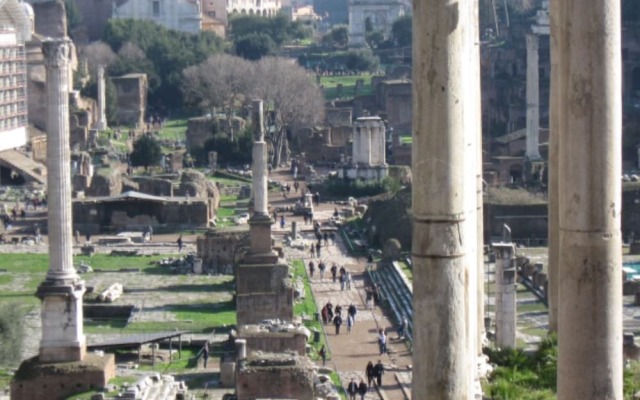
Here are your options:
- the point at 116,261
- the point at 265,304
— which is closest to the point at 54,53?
the point at 265,304

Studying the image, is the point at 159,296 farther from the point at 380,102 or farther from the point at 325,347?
the point at 380,102

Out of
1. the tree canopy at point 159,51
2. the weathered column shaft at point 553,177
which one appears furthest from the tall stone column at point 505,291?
the tree canopy at point 159,51

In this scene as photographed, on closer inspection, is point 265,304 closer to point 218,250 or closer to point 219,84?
point 218,250

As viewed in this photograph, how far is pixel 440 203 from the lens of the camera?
7.04 m

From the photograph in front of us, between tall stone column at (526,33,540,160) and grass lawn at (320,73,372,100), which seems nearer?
tall stone column at (526,33,540,160)

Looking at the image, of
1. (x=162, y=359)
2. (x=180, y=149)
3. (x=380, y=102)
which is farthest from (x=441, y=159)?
(x=380, y=102)

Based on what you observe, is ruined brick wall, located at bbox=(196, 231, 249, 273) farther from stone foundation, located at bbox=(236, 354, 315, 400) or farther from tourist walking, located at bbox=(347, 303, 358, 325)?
stone foundation, located at bbox=(236, 354, 315, 400)

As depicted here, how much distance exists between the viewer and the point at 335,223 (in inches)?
1850

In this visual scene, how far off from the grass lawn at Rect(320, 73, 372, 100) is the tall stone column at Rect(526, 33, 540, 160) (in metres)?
27.9

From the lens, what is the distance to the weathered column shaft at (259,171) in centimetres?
3325

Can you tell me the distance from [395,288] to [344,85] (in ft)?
169

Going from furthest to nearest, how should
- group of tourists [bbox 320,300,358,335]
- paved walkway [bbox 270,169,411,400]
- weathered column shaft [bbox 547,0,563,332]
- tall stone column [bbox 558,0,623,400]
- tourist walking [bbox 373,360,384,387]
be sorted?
group of tourists [bbox 320,300,358,335]
paved walkway [bbox 270,169,411,400]
tourist walking [bbox 373,360,384,387]
weathered column shaft [bbox 547,0,563,332]
tall stone column [bbox 558,0,623,400]

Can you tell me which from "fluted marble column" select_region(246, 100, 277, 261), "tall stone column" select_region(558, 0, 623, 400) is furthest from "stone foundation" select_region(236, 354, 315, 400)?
"tall stone column" select_region(558, 0, 623, 400)

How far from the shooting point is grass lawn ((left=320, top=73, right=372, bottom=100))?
81.8 metres
